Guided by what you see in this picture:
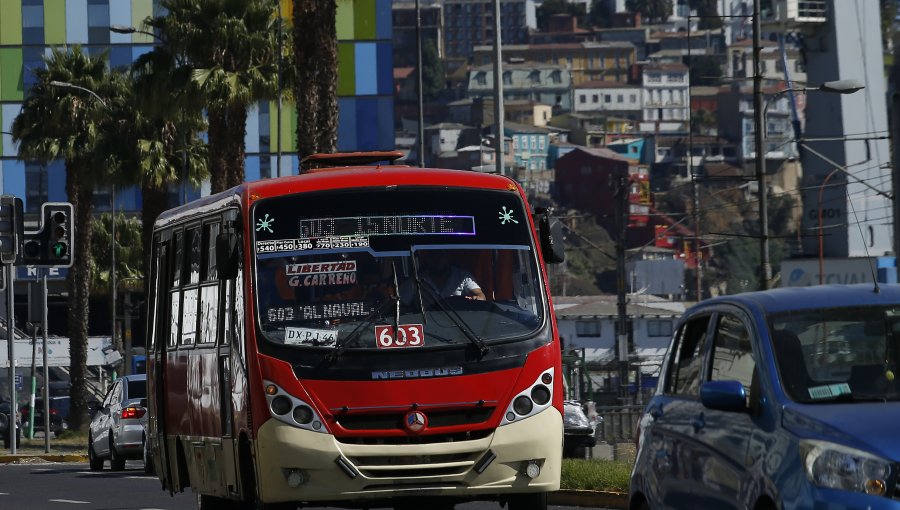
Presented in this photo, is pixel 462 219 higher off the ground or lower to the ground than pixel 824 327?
higher

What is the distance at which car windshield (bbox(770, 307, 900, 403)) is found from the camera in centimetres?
842

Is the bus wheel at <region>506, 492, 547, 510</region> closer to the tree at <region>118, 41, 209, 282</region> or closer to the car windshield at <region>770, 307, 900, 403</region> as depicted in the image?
the car windshield at <region>770, 307, 900, 403</region>

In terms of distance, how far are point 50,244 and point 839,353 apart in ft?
80.5

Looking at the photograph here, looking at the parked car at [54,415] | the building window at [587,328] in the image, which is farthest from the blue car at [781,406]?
the building window at [587,328]

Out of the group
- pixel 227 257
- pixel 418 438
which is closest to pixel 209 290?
pixel 227 257

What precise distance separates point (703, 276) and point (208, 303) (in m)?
187

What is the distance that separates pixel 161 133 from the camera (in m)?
48.9

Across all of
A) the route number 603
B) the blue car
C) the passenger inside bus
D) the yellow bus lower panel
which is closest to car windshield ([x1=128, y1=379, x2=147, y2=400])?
the passenger inside bus

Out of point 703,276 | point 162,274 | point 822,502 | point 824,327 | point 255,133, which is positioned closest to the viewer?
point 822,502

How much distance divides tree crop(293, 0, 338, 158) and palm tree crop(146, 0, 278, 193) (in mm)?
10760

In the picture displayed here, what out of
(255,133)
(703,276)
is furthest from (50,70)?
(703,276)

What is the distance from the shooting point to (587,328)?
128 m

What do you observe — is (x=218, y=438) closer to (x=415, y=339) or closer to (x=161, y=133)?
(x=415, y=339)

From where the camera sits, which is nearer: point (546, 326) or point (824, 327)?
point (824, 327)
